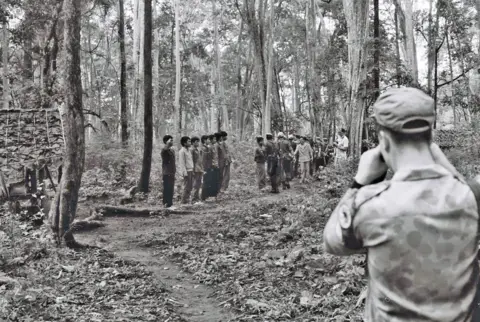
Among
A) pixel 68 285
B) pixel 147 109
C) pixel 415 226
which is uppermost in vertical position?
pixel 147 109

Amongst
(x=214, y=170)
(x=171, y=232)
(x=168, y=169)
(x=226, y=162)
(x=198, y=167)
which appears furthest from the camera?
(x=226, y=162)

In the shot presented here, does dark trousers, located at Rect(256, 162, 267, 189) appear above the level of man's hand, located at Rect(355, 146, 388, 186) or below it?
below

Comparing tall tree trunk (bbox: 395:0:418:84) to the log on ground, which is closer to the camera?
the log on ground

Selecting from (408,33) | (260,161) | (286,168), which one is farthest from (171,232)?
(408,33)

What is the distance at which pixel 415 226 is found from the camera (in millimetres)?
1700

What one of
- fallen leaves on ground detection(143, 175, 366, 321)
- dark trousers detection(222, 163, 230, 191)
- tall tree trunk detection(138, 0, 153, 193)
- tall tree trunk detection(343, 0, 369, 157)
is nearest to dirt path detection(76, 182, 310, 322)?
fallen leaves on ground detection(143, 175, 366, 321)

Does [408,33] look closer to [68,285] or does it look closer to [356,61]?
[356,61]

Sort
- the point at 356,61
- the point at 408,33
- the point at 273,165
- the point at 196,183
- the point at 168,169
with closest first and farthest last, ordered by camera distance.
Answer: the point at 356,61
the point at 168,169
the point at 196,183
the point at 273,165
the point at 408,33

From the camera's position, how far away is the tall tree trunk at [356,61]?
11195 millimetres

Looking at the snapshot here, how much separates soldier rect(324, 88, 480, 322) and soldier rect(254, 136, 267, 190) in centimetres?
1469

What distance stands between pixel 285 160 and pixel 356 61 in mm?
7281

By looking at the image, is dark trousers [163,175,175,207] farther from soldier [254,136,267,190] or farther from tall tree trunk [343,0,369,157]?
tall tree trunk [343,0,369,157]

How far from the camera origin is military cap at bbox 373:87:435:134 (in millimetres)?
1749

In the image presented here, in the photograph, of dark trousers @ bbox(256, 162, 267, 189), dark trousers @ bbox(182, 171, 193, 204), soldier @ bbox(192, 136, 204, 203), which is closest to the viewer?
dark trousers @ bbox(182, 171, 193, 204)
